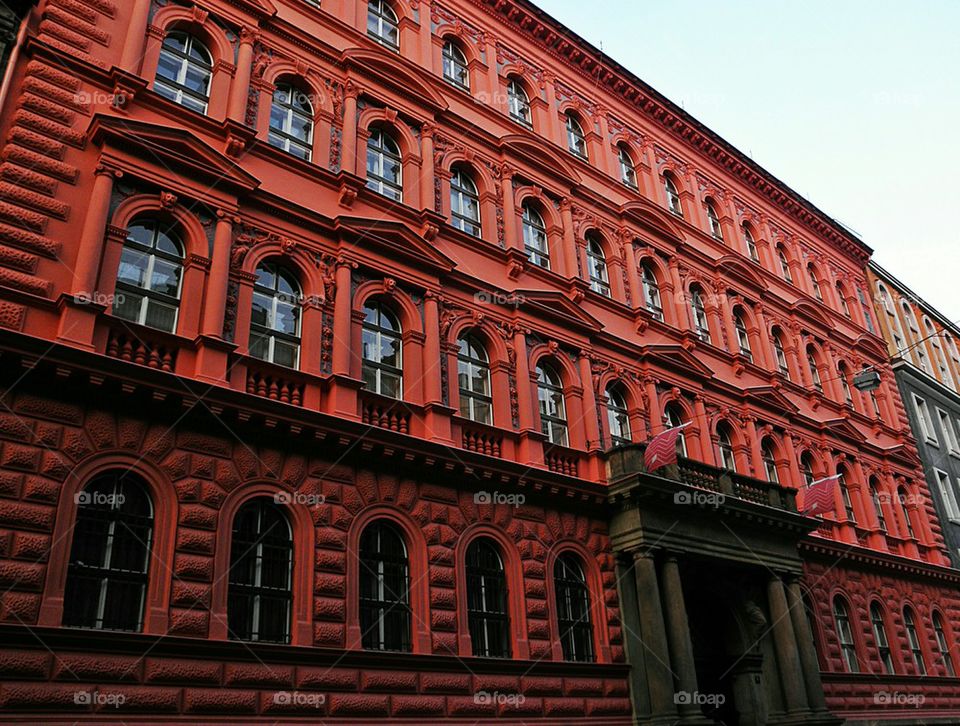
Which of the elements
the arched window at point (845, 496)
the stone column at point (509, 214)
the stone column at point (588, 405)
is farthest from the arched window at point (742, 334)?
the stone column at point (509, 214)

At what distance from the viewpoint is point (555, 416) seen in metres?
21.4

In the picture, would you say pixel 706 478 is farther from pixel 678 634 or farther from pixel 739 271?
pixel 739 271

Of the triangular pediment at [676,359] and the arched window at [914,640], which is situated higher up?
the triangular pediment at [676,359]

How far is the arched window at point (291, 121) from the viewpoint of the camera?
19.0 meters

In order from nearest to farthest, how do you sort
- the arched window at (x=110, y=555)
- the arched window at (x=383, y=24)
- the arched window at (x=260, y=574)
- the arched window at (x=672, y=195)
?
the arched window at (x=110, y=555) → the arched window at (x=260, y=574) → the arched window at (x=383, y=24) → the arched window at (x=672, y=195)

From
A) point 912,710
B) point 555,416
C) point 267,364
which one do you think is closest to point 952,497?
point 912,710

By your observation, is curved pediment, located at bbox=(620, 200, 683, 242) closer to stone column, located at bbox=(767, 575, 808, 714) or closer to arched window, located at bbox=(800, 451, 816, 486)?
arched window, located at bbox=(800, 451, 816, 486)

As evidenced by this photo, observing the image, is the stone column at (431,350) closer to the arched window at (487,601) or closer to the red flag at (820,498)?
the arched window at (487,601)

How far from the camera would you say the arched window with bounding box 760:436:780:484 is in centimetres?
2844

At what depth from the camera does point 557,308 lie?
22.7 m

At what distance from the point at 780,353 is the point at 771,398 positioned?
13.8 feet

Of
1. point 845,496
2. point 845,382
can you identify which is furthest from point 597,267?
point 845,382

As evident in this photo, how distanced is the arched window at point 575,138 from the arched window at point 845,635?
1698 cm

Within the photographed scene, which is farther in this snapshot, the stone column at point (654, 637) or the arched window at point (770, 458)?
the arched window at point (770, 458)
